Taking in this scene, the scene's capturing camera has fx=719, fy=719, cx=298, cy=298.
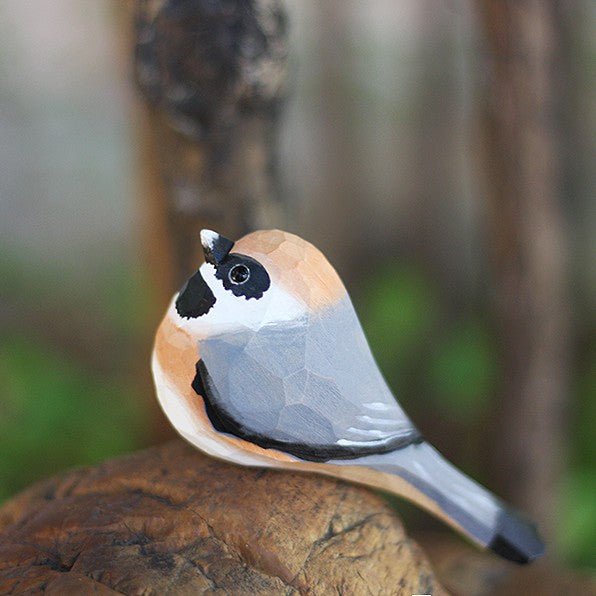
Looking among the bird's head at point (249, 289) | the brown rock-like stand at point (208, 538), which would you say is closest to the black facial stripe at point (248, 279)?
the bird's head at point (249, 289)

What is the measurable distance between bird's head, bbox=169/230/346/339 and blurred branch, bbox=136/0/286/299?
1.53 ft

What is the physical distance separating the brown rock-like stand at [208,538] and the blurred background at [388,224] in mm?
688

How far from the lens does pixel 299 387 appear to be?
100 centimetres

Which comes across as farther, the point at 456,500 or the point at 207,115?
the point at 207,115

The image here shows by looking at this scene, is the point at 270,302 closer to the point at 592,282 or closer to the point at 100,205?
the point at 592,282

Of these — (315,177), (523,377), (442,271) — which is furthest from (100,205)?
(523,377)

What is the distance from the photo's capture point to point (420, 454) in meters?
1.13

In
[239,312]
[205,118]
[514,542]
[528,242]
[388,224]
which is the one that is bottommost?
[388,224]

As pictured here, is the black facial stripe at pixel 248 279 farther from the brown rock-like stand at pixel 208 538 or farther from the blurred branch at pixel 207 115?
the blurred branch at pixel 207 115

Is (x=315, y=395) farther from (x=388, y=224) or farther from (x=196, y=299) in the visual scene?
(x=388, y=224)

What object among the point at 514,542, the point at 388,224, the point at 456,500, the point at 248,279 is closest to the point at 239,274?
the point at 248,279

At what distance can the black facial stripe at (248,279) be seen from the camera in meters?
1.00

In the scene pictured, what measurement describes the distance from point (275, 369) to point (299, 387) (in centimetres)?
4

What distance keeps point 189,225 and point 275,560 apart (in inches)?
33.2
